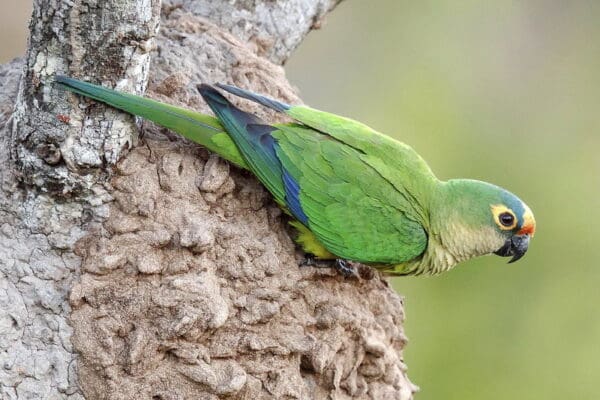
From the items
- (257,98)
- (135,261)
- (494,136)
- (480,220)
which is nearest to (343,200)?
(257,98)

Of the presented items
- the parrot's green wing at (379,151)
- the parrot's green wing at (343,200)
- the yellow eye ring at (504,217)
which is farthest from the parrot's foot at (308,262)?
the yellow eye ring at (504,217)

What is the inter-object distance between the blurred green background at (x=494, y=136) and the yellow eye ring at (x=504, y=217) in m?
3.24

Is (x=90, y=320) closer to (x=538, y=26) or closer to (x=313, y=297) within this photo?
(x=313, y=297)

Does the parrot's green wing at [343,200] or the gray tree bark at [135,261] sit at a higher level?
the parrot's green wing at [343,200]

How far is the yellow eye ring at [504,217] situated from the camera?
480 cm

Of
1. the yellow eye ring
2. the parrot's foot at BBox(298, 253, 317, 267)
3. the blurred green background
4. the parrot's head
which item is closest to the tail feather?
the parrot's foot at BBox(298, 253, 317, 267)

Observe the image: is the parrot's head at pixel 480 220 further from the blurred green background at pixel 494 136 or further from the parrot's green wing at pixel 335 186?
the blurred green background at pixel 494 136

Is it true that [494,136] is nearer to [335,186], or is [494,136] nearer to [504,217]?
[504,217]

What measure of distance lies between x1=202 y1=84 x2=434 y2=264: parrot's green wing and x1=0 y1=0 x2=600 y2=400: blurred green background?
3724 millimetres

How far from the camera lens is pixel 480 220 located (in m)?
4.84

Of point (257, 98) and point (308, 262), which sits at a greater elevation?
point (257, 98)

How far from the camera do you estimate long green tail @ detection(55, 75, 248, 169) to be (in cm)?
364

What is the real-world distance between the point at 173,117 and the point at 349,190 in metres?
1.02

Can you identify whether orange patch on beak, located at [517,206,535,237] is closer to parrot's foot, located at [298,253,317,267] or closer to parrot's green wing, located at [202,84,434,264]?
parrot's green wing, located at [202,84,434,264]
